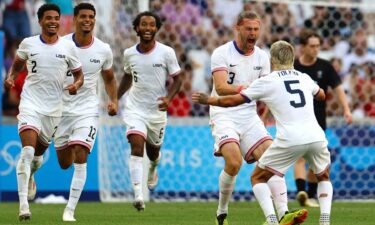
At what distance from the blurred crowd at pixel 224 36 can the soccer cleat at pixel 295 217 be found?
345 inches

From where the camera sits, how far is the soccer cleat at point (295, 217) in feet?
29.4

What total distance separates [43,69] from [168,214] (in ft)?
8.28

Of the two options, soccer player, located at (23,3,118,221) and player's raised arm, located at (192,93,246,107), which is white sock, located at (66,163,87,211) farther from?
player's raised arm, located at (192,93,246,107)

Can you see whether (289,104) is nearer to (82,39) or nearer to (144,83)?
(82,39)

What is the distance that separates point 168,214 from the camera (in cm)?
1298

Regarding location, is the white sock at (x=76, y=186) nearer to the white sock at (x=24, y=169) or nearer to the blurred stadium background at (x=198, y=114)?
the white sock at (x=24, y=169)

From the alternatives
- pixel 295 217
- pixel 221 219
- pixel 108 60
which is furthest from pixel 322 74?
pixel 295 217

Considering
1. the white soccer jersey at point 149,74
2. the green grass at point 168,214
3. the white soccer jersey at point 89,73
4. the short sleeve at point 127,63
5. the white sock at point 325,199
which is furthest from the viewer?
the short sleeve at point 127,63

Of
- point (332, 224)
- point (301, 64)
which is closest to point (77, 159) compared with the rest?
point (332, 224)

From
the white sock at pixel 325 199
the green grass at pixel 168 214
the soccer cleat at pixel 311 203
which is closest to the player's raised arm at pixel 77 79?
the green grass at pixel 168 214

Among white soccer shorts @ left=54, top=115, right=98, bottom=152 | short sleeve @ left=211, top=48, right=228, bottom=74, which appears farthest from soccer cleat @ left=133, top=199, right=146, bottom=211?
short sleeve @ left=211, top=48, right=228, bottom=74

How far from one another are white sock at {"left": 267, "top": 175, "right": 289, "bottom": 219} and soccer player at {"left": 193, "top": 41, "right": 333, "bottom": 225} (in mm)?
308

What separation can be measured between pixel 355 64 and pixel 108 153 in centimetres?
490

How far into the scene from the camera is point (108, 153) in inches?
666
